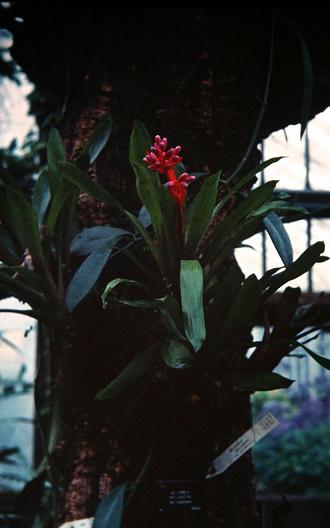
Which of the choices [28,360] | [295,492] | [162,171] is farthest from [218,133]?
[295,492]

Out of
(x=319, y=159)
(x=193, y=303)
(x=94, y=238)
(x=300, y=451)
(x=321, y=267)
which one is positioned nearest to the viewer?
(x=193, y=303)

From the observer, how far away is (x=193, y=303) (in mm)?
681

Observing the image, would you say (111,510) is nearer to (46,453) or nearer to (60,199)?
(46,453)

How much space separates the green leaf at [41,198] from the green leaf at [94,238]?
0.25 ft

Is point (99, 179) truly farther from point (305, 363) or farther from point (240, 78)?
point (305, 363)

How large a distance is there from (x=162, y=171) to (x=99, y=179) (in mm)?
333

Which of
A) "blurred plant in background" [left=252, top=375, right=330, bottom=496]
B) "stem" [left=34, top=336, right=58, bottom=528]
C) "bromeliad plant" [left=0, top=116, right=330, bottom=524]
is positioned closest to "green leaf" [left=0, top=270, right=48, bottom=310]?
"bromeliad plant" [left=0, top=116, right=330, bottom=524]

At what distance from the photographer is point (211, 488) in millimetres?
918

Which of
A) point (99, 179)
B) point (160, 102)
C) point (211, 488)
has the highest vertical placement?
point (160, 102)

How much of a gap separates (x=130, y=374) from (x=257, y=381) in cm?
16

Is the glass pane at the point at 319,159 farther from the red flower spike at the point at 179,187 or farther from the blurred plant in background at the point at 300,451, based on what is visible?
the red flower spike at the point at 179,187

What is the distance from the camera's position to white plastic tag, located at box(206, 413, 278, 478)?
0.89 m

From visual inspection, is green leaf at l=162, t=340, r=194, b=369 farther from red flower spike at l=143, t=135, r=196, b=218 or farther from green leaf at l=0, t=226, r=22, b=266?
green leaf at l=0, t=226, r=22, b=266

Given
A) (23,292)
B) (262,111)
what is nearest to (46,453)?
(23,292)
